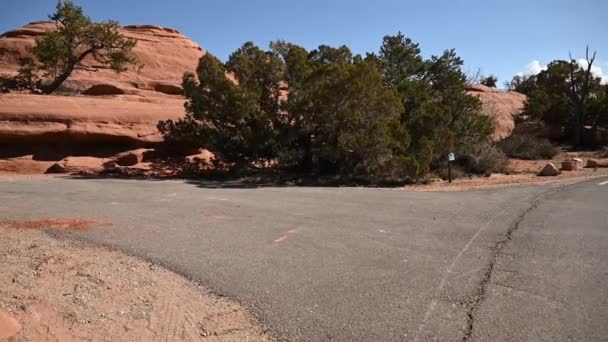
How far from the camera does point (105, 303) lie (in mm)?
4832

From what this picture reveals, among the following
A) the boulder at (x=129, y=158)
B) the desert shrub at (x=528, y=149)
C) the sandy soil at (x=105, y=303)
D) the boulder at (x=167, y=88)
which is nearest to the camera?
the sandy soil at (x=105, y=303)

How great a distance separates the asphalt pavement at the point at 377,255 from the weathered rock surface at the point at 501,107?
2606 cm

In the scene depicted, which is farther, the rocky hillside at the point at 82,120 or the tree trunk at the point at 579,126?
the tree trunk at the point at 579,126

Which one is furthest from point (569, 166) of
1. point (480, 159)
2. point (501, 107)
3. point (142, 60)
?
point (142, 60)

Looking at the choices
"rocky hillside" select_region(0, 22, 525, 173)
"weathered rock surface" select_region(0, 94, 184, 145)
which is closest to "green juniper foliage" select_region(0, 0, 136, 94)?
"rocky hillside" select_region(0, 22, 525, 173)

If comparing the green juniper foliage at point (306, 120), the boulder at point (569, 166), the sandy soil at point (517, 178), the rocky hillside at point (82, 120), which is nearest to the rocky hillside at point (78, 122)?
the rocky hillside at point (82, 120)

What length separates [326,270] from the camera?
6168mm

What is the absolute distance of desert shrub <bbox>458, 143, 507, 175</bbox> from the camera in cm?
2362

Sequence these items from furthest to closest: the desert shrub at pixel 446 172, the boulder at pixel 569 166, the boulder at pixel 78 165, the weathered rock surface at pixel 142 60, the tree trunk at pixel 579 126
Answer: the tree trunk at pixel 579 126
the weathered rock surface at pixel 142 60
the boulder at pixel 569 166
the desert shrub at pixel 446 172
the boulder at pixel 78 165

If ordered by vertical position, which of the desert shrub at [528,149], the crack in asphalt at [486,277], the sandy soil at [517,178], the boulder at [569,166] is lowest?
the crack in asphalt at [486,277]

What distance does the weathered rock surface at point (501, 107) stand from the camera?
124 ft

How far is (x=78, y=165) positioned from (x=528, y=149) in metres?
27.3

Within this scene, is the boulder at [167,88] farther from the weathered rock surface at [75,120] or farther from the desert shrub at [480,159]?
the desert shrub at [480,159]

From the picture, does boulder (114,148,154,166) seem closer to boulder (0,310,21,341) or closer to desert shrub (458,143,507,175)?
desert shrub (458,143,507,175)
